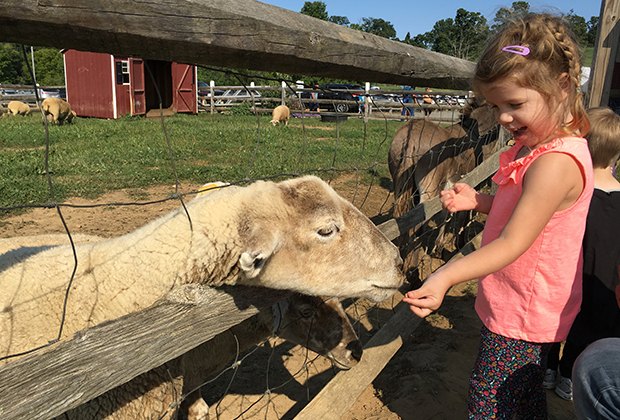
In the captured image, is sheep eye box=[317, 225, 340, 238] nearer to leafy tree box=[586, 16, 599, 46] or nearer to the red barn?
leafy tree box=[586, 16, 599, 46]

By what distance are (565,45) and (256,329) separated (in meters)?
1.97

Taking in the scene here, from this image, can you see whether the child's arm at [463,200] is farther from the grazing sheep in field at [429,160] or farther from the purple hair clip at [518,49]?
the grazing sheep in field at [429,160]

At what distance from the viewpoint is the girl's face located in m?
1.76

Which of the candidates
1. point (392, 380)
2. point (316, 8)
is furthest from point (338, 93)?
point (316, 8)

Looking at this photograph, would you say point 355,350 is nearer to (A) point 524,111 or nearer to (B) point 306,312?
(B) point 306,312

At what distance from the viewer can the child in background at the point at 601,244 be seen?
8.66 ft

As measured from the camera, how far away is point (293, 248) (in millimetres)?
2010

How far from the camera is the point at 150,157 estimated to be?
1098 cm

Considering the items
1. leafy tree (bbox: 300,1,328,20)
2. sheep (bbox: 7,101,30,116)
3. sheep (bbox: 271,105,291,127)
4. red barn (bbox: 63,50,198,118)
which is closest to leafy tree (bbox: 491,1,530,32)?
sheep (bbox: 271,105,291,127)

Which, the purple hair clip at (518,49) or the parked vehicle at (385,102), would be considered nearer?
the purple hair clip at (518,49)

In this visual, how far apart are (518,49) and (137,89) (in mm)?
25290

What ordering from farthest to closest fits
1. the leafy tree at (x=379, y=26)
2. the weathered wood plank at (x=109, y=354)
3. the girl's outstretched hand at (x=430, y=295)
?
the leafy tree at (x=379, y=26) < the girl's outstretched hand at (x=430, y=295) < the weathered wood plank at (x=109, y=354)

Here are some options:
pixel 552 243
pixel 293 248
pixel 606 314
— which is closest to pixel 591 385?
pixel 552 243

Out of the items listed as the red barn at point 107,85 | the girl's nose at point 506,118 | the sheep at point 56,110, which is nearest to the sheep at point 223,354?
the girl's nose at point 506,118
